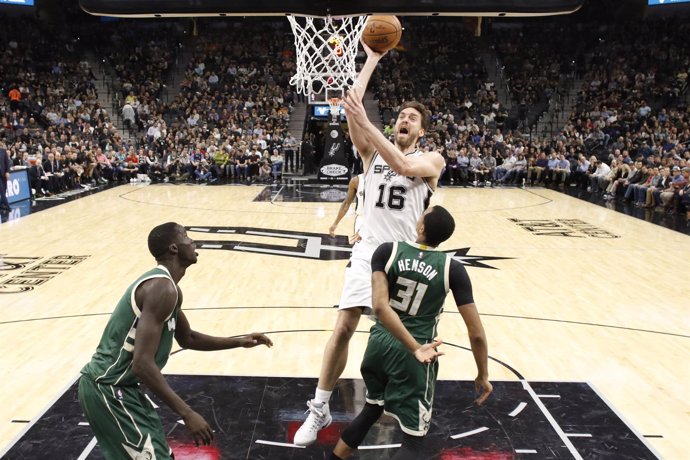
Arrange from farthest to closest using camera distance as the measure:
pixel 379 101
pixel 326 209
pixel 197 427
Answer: pixel 379 101 → pixel 326 209 → pixel 197 427

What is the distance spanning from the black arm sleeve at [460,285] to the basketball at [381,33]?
73.3 inches

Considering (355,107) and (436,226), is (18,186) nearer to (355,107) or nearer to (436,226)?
(355,107)

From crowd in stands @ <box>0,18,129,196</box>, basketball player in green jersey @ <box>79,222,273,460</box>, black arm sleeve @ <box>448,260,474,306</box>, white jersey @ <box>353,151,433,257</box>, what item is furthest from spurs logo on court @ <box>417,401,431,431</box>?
crowd in stands @ <box>0,18,129,196</box>

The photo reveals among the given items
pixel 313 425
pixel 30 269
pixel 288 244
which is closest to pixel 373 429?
pixel 313 425

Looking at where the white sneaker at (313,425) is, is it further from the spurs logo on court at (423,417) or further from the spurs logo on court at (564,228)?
the spurs logo on court at (564,228)

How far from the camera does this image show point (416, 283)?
10.4ft

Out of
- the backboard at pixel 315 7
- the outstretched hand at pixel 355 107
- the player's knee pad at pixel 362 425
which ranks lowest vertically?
the player's knee pad at pixel 362 425

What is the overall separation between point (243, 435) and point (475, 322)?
1696 mm

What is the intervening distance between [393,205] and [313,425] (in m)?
1.31

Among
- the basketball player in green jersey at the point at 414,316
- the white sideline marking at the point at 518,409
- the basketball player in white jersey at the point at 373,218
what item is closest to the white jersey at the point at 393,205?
the basketball player in white jersey at the point at 373,218

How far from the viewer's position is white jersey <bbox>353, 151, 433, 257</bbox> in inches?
155

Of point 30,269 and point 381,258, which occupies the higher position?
point 381,258

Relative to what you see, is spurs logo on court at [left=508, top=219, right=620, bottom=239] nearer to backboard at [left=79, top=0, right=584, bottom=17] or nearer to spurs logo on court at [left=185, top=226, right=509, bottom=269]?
spurs logo on court at [left=185, top=226, right=509, bottom=269]

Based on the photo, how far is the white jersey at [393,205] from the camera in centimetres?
394
